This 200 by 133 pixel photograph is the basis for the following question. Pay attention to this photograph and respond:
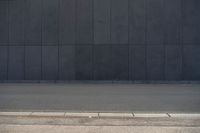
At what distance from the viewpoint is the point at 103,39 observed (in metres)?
27.3

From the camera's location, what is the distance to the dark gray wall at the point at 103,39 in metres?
27.1

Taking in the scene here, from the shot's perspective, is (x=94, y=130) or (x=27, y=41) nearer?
(x=94, y=130)

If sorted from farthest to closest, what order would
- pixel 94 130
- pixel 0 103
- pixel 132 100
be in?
pixel 132 100
pixel 0 103
pixel 94 130

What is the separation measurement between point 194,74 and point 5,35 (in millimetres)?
13411

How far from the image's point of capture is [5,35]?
27.9 meters

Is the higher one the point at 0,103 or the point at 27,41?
the point at 27,41

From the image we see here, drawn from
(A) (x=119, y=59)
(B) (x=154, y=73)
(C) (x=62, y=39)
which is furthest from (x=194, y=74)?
(C) (x=62, y=39)

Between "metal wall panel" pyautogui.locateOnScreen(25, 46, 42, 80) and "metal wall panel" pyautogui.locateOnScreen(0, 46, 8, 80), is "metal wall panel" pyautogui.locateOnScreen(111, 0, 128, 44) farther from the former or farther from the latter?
"metal wall panel" pyautogui.locateOnScreen(0, 46, 8, 80)

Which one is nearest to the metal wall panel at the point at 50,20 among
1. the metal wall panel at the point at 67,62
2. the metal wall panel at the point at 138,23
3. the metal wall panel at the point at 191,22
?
the metal wall panel at the point at 67,62

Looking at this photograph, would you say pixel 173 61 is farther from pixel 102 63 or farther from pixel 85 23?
pixel 85 23

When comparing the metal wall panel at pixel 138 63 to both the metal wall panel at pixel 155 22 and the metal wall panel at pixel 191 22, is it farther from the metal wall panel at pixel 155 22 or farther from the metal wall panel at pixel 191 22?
the metal wall panel at pixel 191 22

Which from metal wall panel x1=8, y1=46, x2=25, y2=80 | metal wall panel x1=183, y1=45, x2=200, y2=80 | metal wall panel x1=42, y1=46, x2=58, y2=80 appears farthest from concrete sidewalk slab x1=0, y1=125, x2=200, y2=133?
metal wall panel x1=8, y1=46, x2=25, y2=80

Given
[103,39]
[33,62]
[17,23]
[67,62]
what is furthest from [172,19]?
[17,23]

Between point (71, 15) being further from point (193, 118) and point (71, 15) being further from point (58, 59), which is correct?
point (193, 118)
